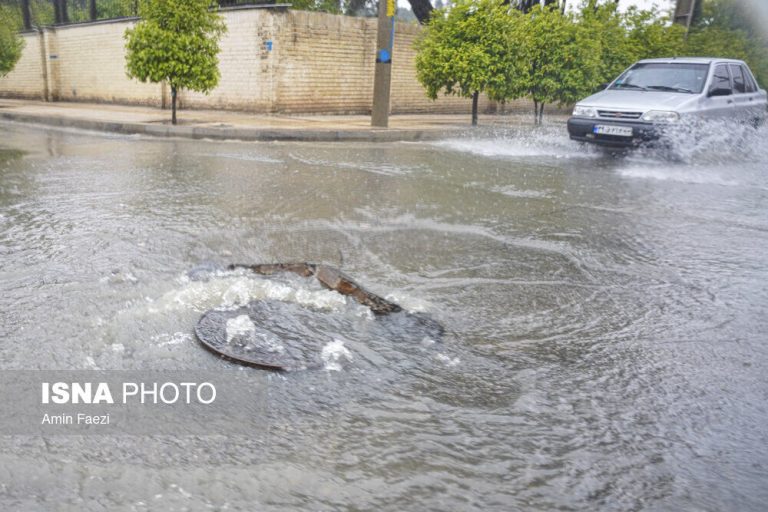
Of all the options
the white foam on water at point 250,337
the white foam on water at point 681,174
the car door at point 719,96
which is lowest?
the white foam on water at point 250,337

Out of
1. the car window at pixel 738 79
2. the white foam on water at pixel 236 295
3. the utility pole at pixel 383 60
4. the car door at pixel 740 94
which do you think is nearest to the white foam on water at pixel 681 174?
the car door at pixel 740 94

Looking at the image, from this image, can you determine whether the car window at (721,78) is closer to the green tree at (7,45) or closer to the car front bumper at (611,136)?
the car front bumper at (611,136)

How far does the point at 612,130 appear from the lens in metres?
9.73

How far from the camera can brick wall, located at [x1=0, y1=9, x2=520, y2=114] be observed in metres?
16.6

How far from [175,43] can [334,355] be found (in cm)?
1133

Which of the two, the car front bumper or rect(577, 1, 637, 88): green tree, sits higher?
rect(577, 1, 637, 88): green tree

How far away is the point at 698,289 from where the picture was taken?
3928 mm

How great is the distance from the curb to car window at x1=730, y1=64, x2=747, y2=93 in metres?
5.25

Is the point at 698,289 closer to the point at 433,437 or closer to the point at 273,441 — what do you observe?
the point at 433,437

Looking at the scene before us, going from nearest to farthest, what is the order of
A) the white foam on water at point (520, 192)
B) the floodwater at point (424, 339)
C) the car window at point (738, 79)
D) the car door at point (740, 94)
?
the floodwater at point (424, 339), the white foam on water at point (520, 192), the car door at point (740, 94), the car window at point (738, 79)

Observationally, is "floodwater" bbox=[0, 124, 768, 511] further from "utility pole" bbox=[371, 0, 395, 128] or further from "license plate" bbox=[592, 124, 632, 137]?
"utility pole" bbox=[371, 0, 395, 128]

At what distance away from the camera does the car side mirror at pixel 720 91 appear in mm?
10172

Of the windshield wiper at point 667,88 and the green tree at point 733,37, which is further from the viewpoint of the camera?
the green tree at point 733,37

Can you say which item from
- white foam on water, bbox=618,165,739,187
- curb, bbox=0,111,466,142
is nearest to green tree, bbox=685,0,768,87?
curb, bbox=0,111,466,142
